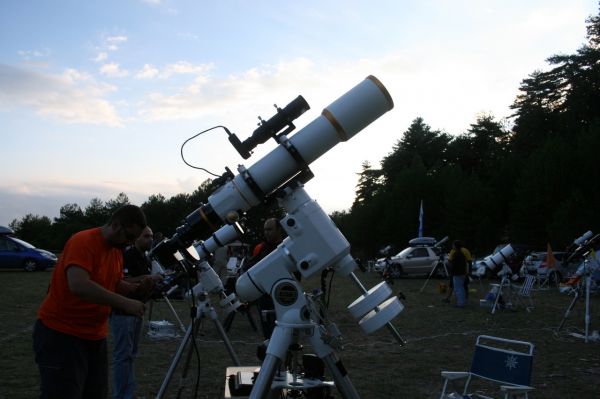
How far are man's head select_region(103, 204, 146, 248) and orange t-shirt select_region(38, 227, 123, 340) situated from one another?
57mm

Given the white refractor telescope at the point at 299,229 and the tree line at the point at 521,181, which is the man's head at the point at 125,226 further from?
the tree line at the point at 521,181

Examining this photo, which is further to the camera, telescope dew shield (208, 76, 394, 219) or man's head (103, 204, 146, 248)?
telescope dew shield (208, 76, 394, 219)

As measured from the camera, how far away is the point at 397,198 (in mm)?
40781

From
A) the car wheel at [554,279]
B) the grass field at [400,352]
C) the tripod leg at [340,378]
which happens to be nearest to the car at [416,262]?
the car wheel at [554,279]

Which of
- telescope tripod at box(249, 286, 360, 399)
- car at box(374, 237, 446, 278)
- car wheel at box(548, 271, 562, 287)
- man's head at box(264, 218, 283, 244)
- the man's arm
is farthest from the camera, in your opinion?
car at box(374, 237, 446, 278)

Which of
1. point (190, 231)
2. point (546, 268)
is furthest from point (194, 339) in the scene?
point (546, 268)

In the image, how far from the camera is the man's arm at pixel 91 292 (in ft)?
10.8

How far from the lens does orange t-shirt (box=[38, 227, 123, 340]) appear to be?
343cm

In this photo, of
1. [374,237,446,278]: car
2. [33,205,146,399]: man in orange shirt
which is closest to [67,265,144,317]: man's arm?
[33,205,146,399]: man in orange shirt

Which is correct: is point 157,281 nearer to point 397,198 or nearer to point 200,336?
point 200,336

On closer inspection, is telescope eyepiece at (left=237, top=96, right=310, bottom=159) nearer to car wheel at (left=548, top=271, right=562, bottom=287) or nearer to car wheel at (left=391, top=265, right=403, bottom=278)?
car wheel at (left=548, top=271, right=562, bottom=287)

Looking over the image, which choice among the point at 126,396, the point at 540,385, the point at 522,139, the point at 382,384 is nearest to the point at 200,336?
the point at 382,384

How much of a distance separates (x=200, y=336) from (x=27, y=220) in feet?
197

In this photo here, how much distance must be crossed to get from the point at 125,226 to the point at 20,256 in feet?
79.8
